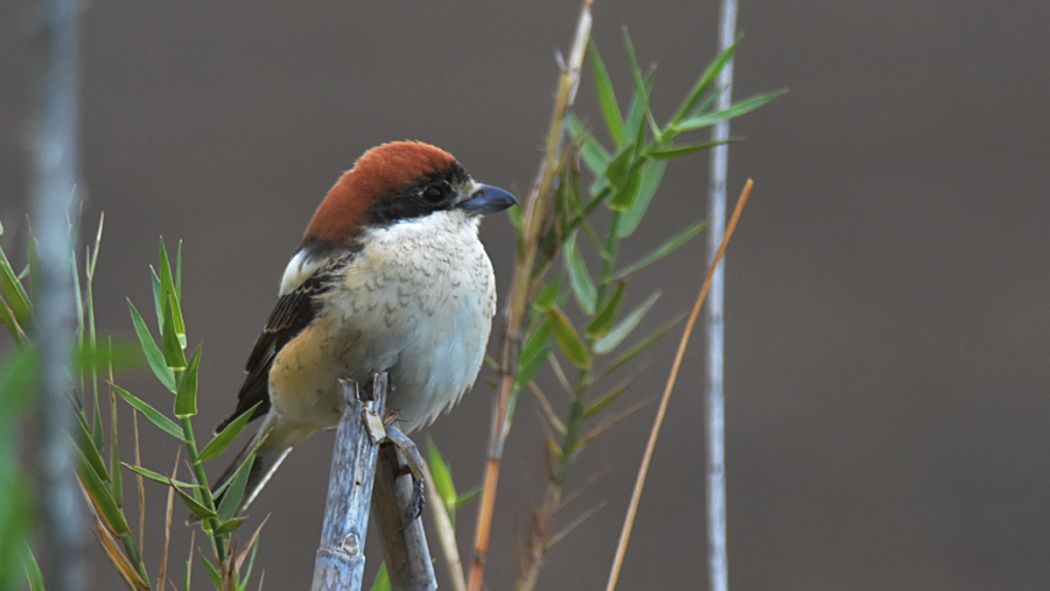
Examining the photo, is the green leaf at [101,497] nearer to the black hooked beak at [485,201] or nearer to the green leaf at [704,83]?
the green leaf at [704,83]

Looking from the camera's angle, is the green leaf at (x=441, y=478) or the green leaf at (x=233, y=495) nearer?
the green leaf at (x=233, y=495)

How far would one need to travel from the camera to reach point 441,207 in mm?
2158

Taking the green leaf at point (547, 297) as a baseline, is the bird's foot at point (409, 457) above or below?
below

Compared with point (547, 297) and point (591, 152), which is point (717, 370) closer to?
point (547, 297)

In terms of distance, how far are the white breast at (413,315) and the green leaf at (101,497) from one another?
30.0 inches

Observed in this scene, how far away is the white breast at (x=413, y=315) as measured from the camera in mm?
1986

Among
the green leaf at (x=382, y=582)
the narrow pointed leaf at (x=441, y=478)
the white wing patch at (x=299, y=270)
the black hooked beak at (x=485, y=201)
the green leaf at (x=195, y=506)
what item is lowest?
the green leaf at (x=382, y=582)

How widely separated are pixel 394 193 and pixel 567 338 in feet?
2.06

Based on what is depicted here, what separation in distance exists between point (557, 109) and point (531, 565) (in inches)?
21.1

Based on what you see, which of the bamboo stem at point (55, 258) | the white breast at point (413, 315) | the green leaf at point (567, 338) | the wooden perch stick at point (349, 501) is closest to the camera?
the bamboo stem at point (55, 258)

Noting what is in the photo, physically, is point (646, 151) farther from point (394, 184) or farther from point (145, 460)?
point (145, 460)

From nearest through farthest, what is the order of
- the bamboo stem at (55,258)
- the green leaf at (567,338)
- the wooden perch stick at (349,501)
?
1. the bamboo stem at (55,258)
2. the wooden perch stick at (349,501)
3. the green leaf at (567,338)

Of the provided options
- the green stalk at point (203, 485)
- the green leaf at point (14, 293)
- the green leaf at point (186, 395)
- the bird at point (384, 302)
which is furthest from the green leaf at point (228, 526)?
the bird at point (384, 302)

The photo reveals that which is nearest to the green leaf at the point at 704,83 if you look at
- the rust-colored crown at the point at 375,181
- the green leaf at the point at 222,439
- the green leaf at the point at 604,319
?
the green leaf at the point at 604,319
